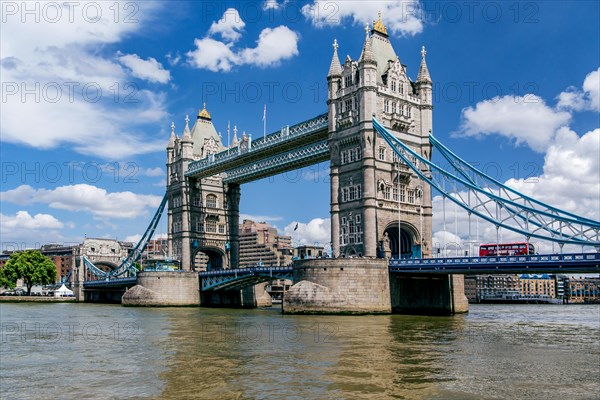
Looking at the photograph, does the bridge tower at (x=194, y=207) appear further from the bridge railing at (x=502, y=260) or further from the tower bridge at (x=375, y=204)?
the bridge railing at (x=502, y=260)

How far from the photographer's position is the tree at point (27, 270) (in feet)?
404

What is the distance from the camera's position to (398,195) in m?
67.4

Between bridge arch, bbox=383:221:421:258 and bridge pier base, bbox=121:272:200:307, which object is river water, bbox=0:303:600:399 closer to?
bridge arch, bbox=383:221:421:258

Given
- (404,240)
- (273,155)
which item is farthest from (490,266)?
(273,155)

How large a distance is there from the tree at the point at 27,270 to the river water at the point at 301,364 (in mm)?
87603

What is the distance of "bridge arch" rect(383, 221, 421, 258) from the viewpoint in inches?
2677

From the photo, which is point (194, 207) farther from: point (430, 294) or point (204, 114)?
point (430, 294)

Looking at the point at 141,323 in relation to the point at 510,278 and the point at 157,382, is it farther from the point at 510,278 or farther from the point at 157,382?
the point at 510,278

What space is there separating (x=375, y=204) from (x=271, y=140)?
22.1 m

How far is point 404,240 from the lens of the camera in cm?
7088

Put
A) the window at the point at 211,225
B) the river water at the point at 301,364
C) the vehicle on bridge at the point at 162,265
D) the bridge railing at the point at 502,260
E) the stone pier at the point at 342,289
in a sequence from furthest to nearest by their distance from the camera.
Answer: the window at the point at 211,225 → the vehicle on bridge at the point at 162,265 → the stone pier at the point at 342,289 → the bridge railing at the point at 502,260 → the river water at the point at 301,364

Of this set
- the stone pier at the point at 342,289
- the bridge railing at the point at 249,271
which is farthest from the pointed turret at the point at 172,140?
the stone pier at the point at 342,289

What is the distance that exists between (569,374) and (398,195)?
44174mm

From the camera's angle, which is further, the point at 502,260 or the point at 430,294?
the point at 430,294
